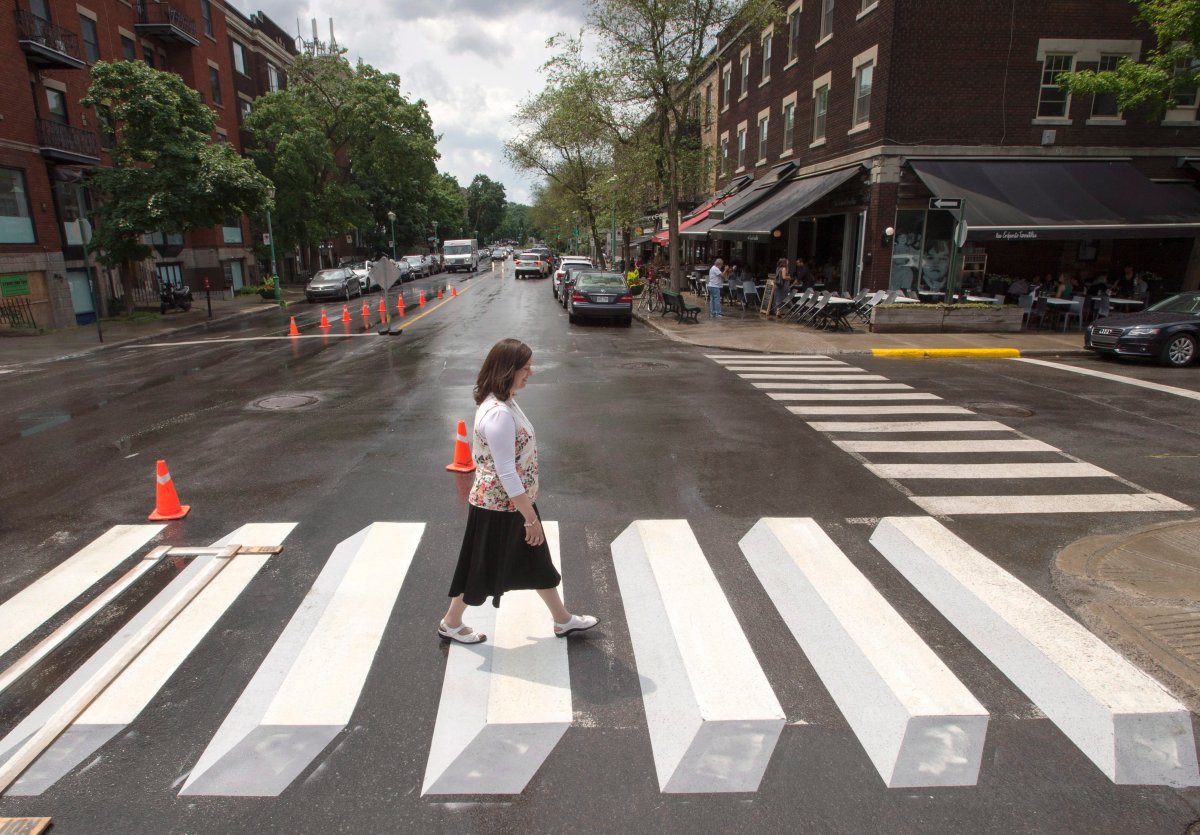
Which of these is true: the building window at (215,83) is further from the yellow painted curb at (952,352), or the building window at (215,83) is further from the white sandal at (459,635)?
the white sandal at (459,635)

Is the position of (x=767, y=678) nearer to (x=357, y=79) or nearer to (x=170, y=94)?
(x=170, y=94)

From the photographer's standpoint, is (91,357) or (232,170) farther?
(232,170)

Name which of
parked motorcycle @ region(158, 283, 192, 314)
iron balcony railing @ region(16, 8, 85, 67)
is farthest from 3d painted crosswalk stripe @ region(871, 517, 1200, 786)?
parked motorcycle @ region(158, 283, 192, 314)

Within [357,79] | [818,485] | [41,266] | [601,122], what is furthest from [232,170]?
[818,485]

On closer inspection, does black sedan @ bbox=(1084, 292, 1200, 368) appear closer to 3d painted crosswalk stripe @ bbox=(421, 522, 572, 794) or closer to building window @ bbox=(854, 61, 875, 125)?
building window @ bbox=(854, 61, 875, 125)

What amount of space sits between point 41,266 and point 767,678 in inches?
1103

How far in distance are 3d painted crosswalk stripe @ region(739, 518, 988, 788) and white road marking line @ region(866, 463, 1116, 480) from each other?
2415 mm

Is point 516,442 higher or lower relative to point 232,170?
lower

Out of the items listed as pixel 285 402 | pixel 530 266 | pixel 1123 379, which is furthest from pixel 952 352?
pixel 530 266

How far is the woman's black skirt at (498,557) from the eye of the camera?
426cm

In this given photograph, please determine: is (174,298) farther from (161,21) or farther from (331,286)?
(161,21)

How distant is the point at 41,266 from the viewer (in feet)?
77.6

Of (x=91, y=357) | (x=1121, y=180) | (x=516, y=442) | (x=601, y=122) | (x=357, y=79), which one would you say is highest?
(x=357, y=79)

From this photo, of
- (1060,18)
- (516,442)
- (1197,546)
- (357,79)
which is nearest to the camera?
(516,442)
